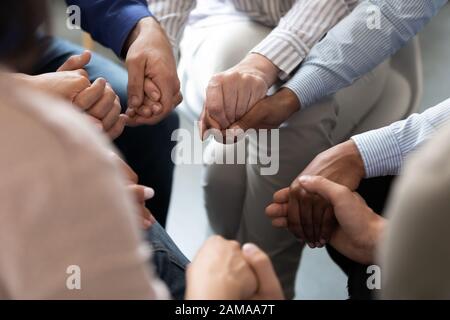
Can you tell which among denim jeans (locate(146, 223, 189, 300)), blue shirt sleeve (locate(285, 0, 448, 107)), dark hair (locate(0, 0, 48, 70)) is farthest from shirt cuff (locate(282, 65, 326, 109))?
dark hair (locate(0, 0, 48, 70))

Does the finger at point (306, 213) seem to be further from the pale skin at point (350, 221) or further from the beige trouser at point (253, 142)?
the beige trouser at point (253, 142)

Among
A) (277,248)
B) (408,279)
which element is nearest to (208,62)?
(277,248)

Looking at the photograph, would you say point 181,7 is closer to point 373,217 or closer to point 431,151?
point 373,217

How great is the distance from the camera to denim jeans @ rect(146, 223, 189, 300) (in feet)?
2.52

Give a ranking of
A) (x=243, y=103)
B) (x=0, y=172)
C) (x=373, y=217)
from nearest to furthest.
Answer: (x=0, y=172) → (x=373, y=217) → (x=243, y=103)

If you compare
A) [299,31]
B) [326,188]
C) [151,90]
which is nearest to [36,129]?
[326,188]

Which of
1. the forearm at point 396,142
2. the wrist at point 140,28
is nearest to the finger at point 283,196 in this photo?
the forearm at point 396,142

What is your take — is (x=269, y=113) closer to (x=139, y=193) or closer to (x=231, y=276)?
(x=139, y=193)

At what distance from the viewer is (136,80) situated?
1026mm

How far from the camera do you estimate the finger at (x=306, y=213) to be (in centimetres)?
88

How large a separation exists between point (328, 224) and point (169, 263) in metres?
0.23

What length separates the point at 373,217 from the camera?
819mm
